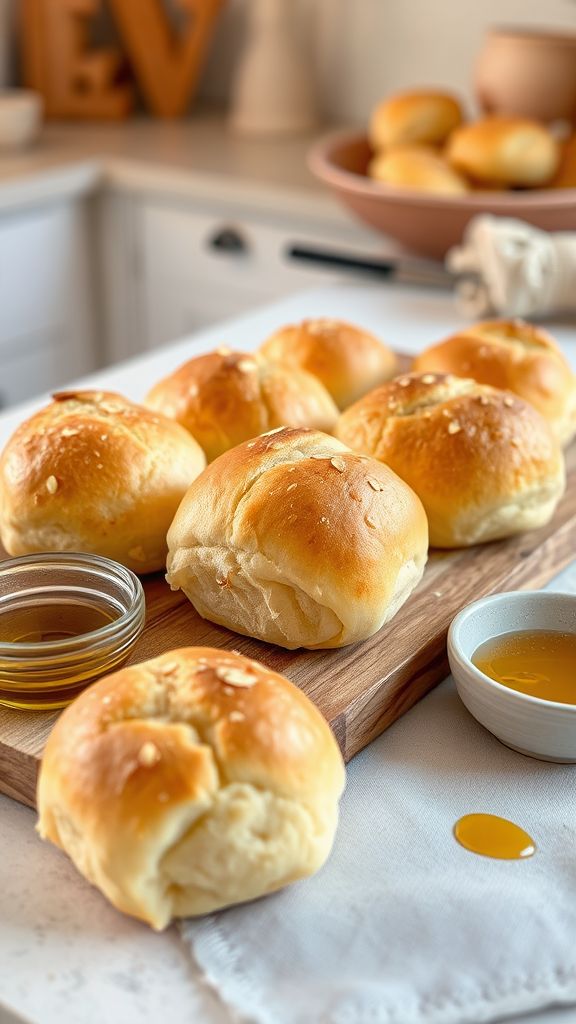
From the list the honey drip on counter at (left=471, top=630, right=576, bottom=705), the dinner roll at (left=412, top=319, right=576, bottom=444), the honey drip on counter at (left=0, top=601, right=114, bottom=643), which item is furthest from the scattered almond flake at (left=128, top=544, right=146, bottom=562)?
the dinner roll at (left=412, top=319, right=576, bottom=444)

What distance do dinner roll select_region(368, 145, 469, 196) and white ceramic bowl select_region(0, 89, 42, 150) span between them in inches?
47.9

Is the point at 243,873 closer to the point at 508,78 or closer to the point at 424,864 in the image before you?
the point at 424,864

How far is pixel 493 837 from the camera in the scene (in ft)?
2.85

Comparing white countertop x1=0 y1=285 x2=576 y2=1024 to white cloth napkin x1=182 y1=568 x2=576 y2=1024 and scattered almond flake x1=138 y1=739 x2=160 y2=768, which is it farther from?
scattered almond flake x1=138 y1=739 x2=160 y2=768

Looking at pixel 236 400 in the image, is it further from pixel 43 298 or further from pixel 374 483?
pixel 43 298

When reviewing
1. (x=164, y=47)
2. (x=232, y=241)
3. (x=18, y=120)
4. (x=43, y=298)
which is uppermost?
(x=164, y=47)

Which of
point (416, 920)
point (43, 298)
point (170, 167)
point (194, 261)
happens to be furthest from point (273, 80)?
point (416, 920)

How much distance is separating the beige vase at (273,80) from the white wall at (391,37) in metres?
0.10

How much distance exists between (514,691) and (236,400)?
0.53 m

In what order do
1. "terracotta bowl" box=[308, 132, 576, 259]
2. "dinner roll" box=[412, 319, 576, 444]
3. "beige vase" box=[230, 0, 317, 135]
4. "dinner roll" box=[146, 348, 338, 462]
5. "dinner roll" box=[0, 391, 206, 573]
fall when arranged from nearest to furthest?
1. "dinner roll" box=[0, 391, 206, 573]
2. "dinner roll" box=[146, 348, 338, 462]
3. "dinner roll" box=[412, 319, 576, 444]
4. "terracotta bowl" box=[308, 132, 576, 259]
5. "beige vase" box=[230, 0, 317, 135]

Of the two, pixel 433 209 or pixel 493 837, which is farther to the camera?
pixel 433 209

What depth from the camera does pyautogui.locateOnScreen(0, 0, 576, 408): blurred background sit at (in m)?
2.70

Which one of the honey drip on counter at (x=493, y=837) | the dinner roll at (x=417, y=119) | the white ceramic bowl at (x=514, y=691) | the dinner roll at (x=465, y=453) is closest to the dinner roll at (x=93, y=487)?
the dinner roll at (x=465, y=453)

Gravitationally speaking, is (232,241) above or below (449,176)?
below
